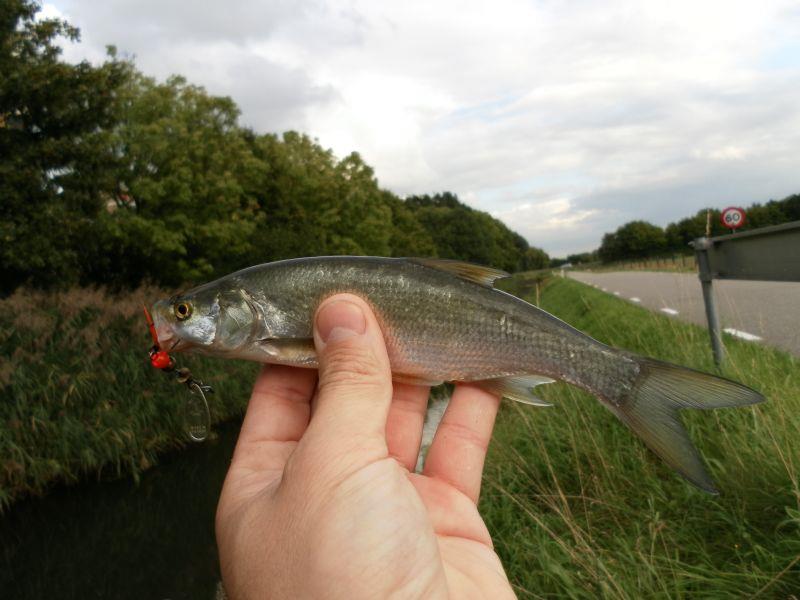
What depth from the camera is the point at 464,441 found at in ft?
11.9

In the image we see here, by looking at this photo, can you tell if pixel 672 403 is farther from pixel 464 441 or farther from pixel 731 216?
pixel 731 216

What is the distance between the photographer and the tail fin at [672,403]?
2678 mm

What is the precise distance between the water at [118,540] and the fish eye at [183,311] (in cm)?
570

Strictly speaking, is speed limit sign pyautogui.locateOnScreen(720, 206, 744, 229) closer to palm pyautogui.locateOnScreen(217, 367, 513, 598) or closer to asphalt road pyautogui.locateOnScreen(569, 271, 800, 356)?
asphalt road pyautogui.locateOnScreen(569, 271, 800, 356)

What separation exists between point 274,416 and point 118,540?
7.13m

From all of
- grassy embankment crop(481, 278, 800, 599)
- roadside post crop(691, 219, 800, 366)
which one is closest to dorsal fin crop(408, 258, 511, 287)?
grassy embankment crop(481, 278, 800, 599)

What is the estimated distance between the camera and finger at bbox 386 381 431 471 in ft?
12.2

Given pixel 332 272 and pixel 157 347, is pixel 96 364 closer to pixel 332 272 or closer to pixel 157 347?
pixel 157 347

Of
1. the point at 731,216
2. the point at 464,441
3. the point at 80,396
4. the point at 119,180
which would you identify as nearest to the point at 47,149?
the point at 119,180

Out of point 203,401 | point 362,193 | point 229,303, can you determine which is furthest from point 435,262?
point 362,193

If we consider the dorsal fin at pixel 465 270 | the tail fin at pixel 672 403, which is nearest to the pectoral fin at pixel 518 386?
the tail fin at pixel 672 403

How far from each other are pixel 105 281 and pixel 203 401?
25958 mm

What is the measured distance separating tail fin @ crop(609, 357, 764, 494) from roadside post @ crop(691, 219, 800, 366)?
3.54 meters

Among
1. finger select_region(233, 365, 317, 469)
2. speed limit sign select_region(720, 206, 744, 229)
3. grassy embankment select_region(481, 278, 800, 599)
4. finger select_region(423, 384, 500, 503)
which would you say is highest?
speed limit sign select_region(720, 206, 744, 229)
